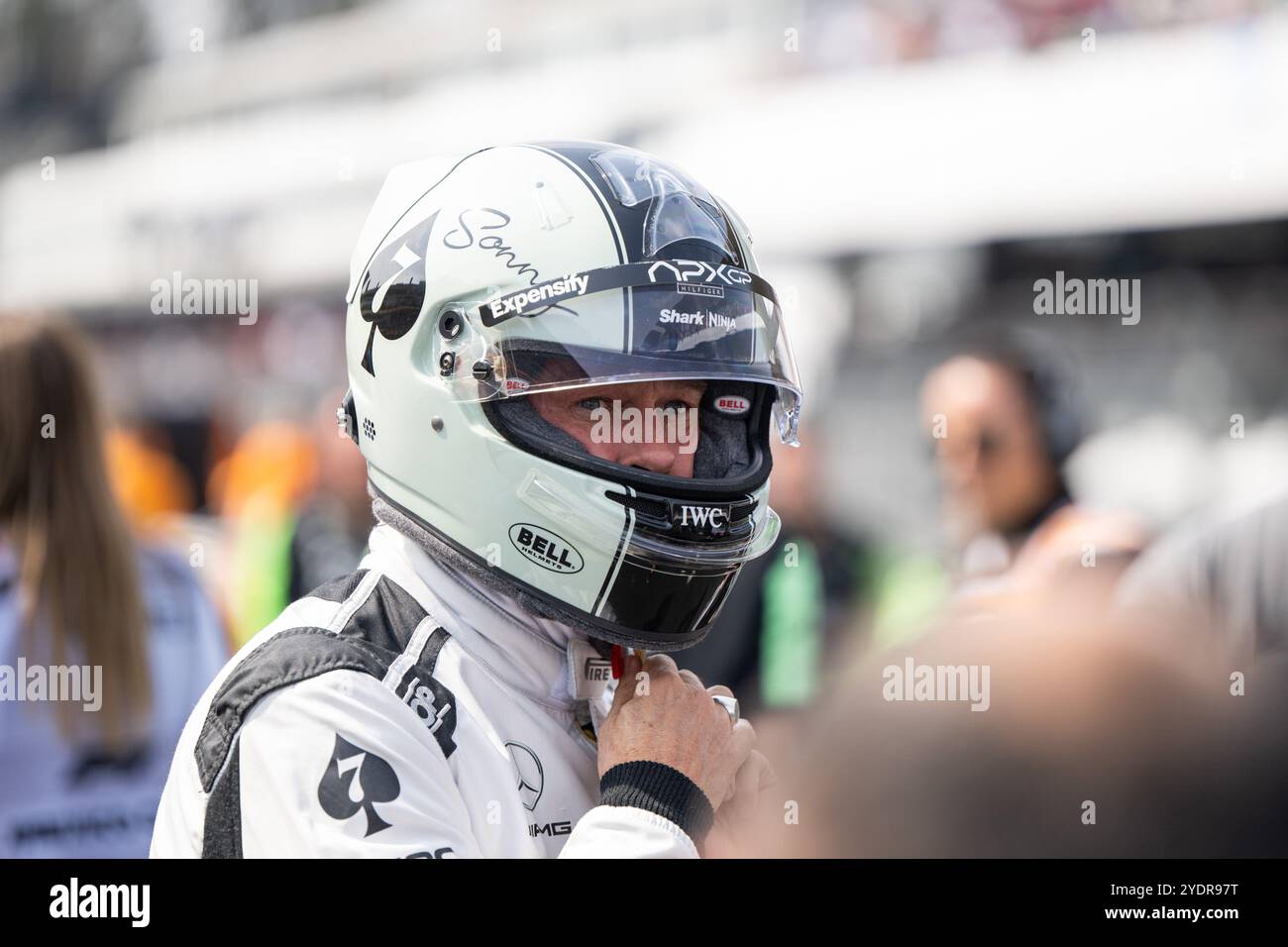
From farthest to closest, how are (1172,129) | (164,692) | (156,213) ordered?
(156,213) < (1172,129) < (164,692)

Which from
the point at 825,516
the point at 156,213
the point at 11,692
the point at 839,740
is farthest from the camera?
the point at 156,213

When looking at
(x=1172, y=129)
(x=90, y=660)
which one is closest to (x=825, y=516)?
(x=1172, y=129)

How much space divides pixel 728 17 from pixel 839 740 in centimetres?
702

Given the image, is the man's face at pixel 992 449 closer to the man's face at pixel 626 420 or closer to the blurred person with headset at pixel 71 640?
the blurred person with headset at pixel 71 640

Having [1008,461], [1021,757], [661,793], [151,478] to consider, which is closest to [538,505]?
[661,793]

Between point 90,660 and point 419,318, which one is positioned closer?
point 419,318

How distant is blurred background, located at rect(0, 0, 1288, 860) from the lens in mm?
7121

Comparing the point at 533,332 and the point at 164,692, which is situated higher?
the point at 533,332

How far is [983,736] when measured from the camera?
5.24 feet

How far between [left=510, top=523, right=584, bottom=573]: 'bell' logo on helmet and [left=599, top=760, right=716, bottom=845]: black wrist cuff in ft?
0.91

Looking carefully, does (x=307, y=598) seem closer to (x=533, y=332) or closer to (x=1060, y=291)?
(x=533, y=332)

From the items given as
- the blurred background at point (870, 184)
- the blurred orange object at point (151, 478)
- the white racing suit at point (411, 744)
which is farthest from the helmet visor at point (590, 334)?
the blurred orange object at point (151, 478)

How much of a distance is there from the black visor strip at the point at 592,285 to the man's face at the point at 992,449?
252 cm

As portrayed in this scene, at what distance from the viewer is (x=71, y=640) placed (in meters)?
2.55
